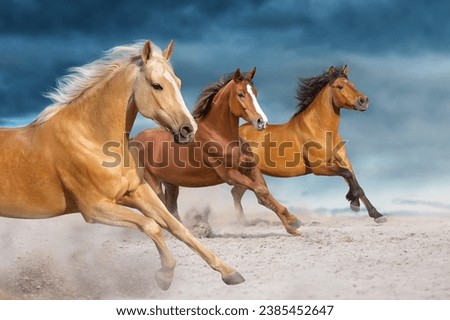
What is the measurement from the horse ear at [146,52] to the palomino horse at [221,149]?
2434mm

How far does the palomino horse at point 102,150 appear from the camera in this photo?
5.59 m

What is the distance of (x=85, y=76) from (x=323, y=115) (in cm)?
459

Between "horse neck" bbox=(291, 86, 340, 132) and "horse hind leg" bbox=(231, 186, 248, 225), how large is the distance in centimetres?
134

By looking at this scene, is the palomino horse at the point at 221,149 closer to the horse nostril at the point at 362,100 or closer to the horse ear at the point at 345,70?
the horse nostril at the point at 362,100

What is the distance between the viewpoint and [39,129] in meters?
6.05

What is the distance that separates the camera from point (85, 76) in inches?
239

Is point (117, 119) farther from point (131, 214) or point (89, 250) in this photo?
point (89, 250)

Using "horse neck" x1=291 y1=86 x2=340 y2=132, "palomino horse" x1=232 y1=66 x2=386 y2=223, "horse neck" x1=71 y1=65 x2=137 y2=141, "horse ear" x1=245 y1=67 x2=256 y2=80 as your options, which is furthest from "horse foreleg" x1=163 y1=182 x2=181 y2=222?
"horse neck" x1=71 y1=65 x2=137 y2=141

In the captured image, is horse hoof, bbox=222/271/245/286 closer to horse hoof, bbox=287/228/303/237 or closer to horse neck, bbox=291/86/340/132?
horse hoof, bbox=287/228/303/237

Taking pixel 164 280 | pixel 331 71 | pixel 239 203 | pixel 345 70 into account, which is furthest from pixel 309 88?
pixel 164 280

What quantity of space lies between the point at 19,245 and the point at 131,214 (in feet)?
9.84

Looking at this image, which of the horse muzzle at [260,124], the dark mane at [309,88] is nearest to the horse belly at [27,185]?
the horse muzzle at [260,124]

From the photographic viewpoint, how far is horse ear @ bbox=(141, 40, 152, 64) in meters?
5.59

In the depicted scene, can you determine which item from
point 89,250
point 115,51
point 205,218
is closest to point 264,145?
point 205,218
